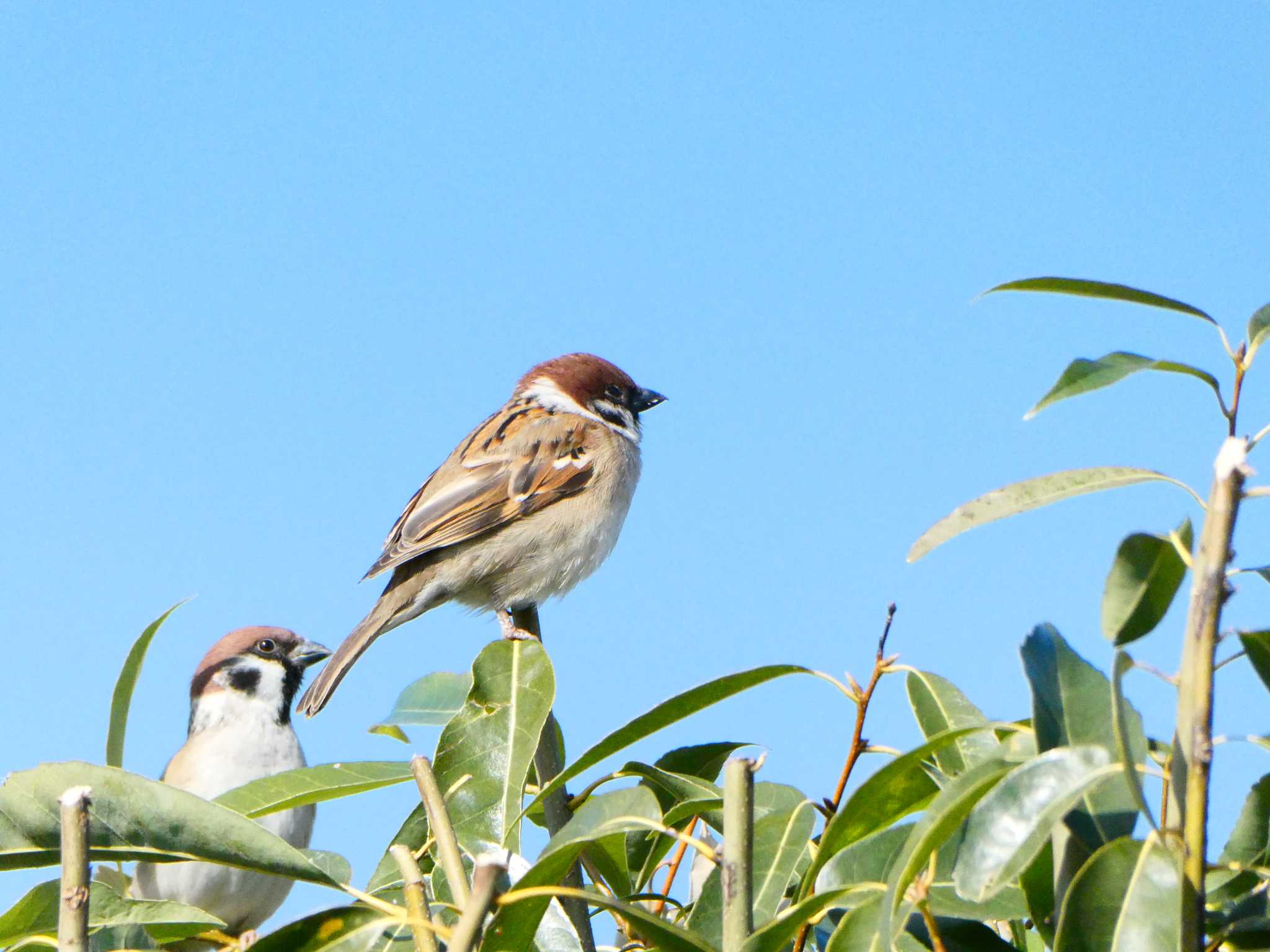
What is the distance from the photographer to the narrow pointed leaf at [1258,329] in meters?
1.06

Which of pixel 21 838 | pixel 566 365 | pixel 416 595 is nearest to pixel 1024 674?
pixel 21 838

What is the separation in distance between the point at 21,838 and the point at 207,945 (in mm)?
2066

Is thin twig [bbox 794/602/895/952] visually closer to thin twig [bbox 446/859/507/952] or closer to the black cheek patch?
thin twig [bbox 446/859/507/952]

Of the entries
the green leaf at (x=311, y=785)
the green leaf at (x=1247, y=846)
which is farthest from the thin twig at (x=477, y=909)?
the green leaf at (x=311, y=785)

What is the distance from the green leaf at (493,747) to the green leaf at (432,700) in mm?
289

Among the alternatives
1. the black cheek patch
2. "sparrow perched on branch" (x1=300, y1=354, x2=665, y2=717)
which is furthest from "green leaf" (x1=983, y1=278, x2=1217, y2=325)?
the black cheek patch

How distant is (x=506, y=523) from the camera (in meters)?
4.00

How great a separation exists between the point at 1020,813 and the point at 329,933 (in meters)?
0.54

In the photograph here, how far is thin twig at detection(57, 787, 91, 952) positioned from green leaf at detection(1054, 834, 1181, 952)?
633 millimetres

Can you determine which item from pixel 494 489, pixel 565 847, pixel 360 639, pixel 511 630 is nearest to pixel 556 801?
pixel 565 847

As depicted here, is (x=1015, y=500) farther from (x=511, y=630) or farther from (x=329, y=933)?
(x=511, y=630)

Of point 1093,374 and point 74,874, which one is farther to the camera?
point 1093,374

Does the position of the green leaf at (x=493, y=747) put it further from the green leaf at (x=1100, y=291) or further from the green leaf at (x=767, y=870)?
the green leaf at (x=1100, y=291)

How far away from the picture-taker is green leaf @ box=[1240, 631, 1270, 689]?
0.91 m
